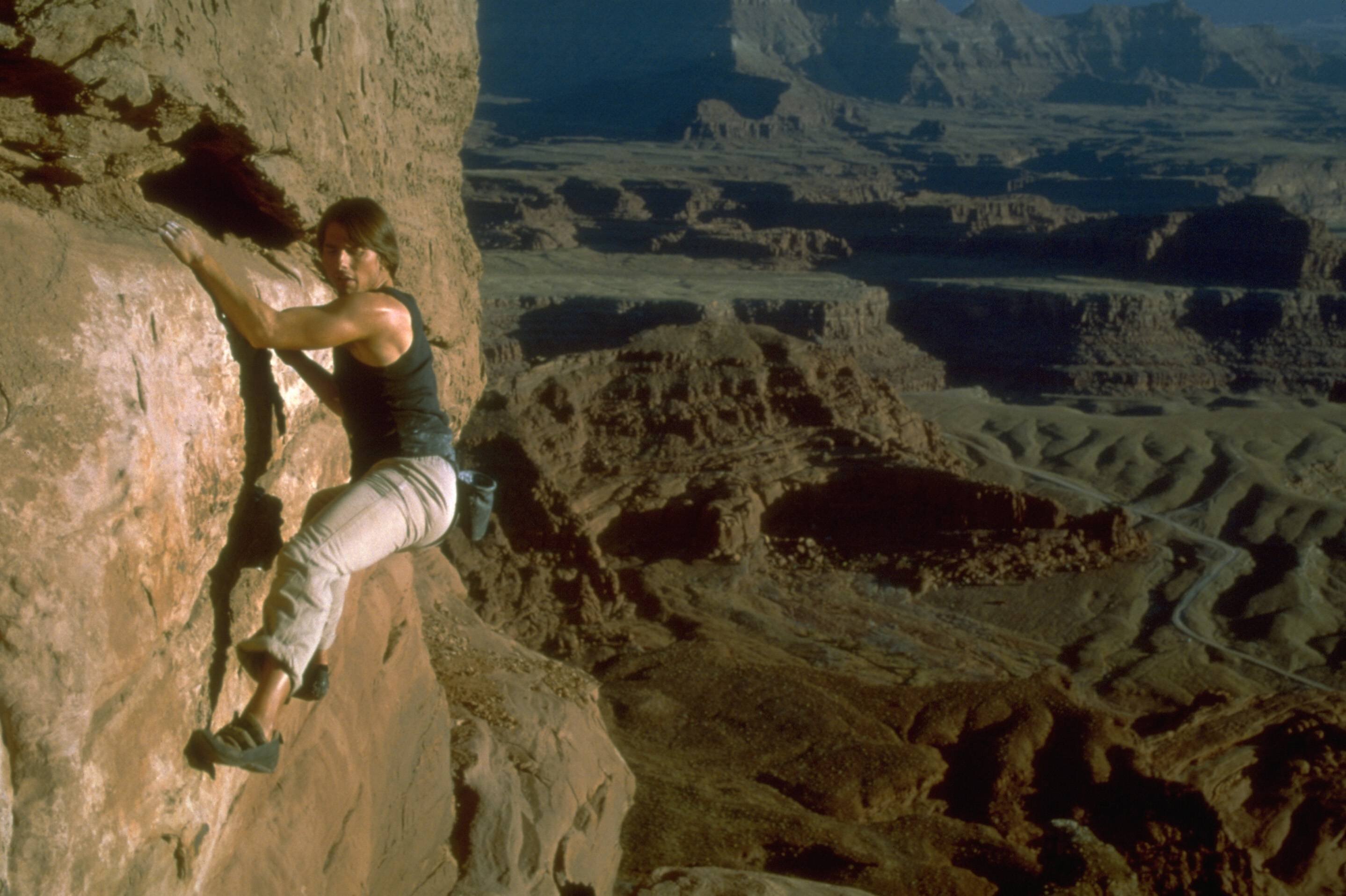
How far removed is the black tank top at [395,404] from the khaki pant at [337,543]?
0.07 meters

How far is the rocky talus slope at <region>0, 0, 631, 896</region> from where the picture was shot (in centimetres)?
321

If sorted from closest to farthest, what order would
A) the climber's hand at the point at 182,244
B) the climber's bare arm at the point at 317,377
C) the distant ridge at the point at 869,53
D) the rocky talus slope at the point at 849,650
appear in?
1. the climber's hand at the point at 182,244
2. the climber's bare arm at the point at 317,377
3. the rocky talus slope at the point at 849,650
4. the distant ridge at the point at 869,53

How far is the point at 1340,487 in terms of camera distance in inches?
1005

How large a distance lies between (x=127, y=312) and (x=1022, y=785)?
355 inches

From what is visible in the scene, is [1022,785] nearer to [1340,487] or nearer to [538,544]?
[538,544]

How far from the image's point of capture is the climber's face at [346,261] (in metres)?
4.07

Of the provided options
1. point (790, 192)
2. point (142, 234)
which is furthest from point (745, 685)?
point (790, 192)

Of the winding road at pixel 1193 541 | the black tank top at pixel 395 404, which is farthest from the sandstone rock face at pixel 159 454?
the winding road at pixel 1193 541

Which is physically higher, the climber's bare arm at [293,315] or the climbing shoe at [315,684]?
the climber's bare arm at [293,315]

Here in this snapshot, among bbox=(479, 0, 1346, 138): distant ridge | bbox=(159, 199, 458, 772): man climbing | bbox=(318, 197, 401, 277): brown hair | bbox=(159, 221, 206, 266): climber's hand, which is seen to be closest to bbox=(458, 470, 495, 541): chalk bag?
bbox=(159, 199, 458, 772): man climbing

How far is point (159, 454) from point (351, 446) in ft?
2.66

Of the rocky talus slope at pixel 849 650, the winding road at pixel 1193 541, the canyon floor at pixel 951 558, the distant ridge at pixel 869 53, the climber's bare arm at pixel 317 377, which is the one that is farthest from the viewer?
the distant ridge at pixel 869 53

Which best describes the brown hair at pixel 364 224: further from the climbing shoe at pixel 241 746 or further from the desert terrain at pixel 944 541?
the desert terrain at pixel 944 541

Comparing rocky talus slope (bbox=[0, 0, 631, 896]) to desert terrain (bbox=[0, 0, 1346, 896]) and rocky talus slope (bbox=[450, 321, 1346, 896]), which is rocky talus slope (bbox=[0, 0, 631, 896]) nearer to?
desert terrain (bbox=[0, 0, 1346, 896])
